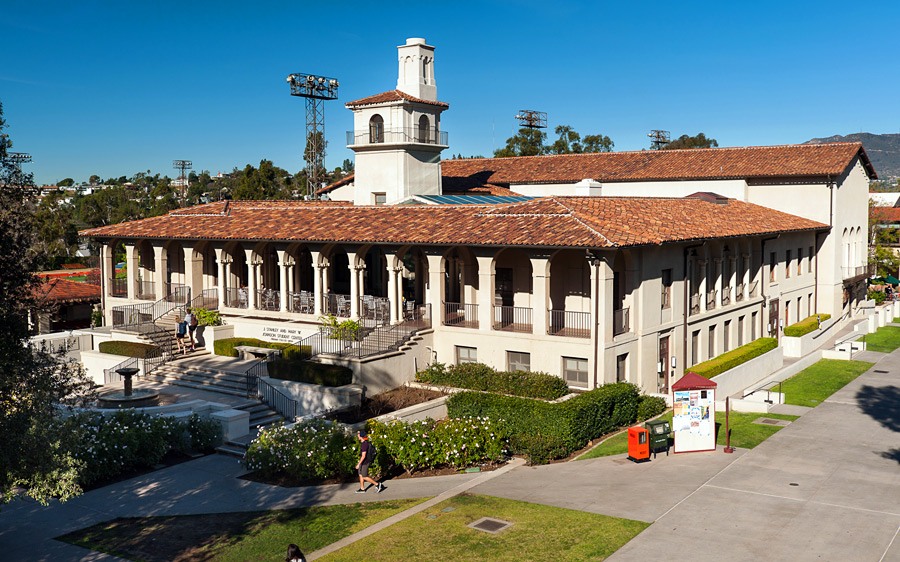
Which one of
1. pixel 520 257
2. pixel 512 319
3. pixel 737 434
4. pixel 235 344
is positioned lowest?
pixel 737 434

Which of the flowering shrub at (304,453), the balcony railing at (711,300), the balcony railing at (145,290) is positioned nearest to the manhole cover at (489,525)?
the flowering shrub at (304,453)

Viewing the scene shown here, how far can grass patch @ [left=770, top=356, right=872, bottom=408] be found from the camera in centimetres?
2977

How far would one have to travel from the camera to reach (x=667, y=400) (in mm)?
28562

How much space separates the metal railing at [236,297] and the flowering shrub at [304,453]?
614 inches

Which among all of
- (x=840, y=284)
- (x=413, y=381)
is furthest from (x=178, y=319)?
(x=840, y=284)

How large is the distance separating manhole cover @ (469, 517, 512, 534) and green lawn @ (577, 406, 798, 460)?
5.85 meters

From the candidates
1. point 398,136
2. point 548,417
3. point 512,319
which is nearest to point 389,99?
point 398,136

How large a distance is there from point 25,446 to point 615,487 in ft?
39.9

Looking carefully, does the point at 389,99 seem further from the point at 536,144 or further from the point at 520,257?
the point at 536,144

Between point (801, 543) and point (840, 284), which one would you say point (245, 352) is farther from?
point (840, 284)

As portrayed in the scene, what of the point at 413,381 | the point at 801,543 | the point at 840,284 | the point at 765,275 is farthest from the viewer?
the point at 840,284

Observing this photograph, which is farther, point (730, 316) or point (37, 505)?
point (730, 316)

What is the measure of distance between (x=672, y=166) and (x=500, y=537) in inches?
1486

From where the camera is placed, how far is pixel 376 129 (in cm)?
4122
